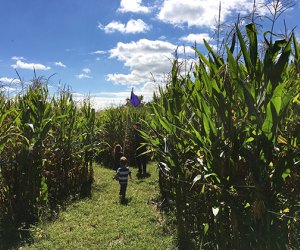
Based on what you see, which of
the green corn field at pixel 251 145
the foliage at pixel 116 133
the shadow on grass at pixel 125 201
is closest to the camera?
the green corn field at pixel 251 145

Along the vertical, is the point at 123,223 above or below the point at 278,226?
below

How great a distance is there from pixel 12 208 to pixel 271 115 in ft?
15.7

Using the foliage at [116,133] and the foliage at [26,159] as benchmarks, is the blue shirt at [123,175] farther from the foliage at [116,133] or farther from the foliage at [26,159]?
the foliage at [116,133]

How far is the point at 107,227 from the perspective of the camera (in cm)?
610

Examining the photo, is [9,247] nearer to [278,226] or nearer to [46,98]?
[46,98]

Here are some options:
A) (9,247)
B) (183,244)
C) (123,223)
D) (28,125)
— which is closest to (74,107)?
(28,125)

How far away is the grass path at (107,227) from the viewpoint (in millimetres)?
5352

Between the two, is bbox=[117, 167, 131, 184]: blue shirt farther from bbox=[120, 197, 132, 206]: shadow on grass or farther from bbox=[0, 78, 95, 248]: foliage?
bbox=[0, 78, 95, 248]: foliage

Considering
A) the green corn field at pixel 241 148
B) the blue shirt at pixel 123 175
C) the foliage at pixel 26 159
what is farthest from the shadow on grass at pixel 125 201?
the green corn field at pixel 241 148

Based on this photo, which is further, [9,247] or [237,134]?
[9,247]

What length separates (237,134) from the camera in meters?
3.17

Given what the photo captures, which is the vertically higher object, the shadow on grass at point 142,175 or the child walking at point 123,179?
the child walking at point 123,179

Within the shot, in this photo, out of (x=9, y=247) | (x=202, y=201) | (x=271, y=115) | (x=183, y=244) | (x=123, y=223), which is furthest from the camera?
(x=123, y=223)

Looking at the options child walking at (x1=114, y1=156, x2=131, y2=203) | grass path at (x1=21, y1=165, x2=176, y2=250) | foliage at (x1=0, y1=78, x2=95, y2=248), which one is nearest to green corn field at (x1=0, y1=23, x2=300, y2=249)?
foliage at (x1=0, y1=78, x2=95, y2=248)
